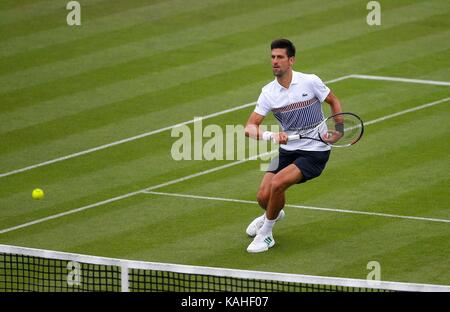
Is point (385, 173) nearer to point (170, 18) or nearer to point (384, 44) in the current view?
point (384, 44)

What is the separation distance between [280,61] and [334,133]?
1.24 m

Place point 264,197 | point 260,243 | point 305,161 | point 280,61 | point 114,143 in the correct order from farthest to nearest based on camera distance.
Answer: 1. point 114,143
2. point 264,197
3. point 260,243
4. point 305,161
5. point 280,61

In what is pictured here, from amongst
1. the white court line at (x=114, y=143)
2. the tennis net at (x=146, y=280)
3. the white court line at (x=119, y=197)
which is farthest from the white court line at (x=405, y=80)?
the tennis net at (x=146, y=280)

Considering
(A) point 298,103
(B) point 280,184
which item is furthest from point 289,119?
(B) point 280,184

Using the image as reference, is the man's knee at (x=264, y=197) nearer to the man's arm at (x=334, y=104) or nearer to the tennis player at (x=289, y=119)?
the tennis player at (x=289, y=119)

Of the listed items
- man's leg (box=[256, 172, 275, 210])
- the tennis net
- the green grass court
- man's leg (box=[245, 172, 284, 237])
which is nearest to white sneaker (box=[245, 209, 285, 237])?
man's leg (box=[245, 172, 284, 237])

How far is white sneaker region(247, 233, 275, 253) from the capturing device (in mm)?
16281

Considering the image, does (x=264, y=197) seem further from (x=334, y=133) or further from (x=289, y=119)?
(x=334, y=133)

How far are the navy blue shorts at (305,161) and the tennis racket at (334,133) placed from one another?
245mm

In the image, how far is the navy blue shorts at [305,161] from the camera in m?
16.2

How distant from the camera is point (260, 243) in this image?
1631cm

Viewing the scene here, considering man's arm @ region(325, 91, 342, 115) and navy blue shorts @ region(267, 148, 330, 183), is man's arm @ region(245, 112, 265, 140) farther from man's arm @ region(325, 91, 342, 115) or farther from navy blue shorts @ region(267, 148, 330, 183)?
man's arm @ region(325, 91, 342, 115)

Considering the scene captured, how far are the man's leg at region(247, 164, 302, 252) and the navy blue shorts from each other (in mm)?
99
